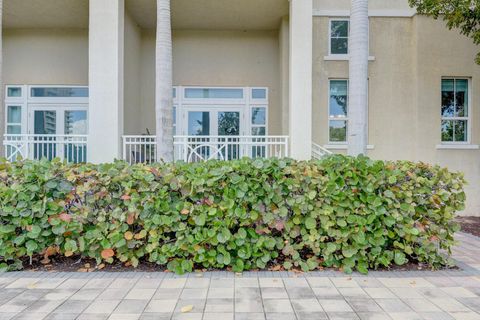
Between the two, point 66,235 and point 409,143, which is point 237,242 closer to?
point 66,235

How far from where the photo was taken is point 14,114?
10586mm

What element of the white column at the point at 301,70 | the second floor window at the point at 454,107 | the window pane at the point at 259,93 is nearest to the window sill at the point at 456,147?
the second floor window at the point at 454,107

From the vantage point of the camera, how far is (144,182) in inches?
162

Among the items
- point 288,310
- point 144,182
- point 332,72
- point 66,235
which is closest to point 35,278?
point 66,235

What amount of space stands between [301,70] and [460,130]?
5321 millimetres

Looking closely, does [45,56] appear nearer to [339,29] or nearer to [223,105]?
[223,105]

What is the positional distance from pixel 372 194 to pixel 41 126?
33.8 ft

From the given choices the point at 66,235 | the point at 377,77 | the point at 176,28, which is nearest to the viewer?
the point at 66,235

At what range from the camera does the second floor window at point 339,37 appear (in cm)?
955

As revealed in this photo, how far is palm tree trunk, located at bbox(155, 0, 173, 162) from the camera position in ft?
19.6

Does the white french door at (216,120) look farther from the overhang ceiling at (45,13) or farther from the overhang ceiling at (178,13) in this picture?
the overhang ceiling at (45,13)

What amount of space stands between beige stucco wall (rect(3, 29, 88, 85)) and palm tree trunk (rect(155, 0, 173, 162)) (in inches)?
214

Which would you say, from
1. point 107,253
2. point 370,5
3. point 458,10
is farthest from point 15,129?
point 458,10

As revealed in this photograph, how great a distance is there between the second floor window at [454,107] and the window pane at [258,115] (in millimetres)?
5089
